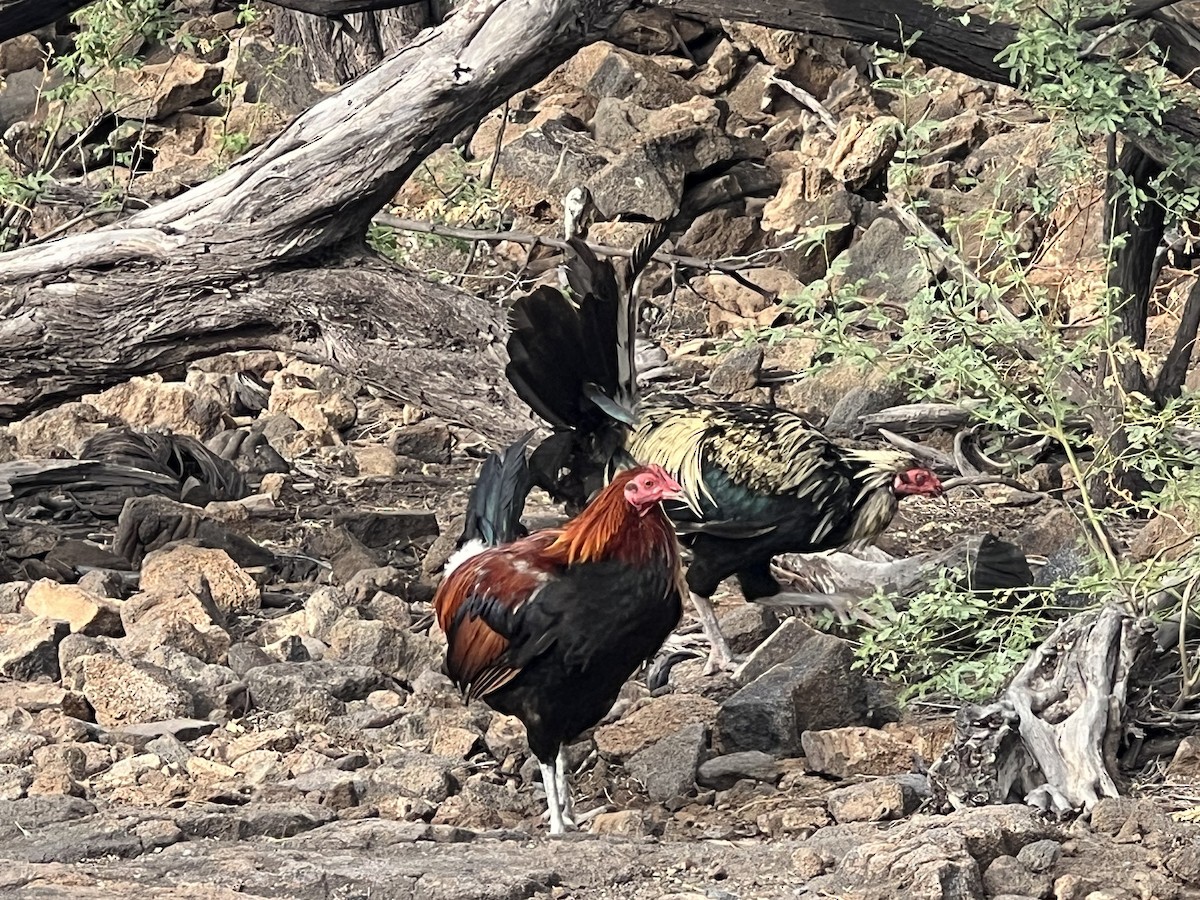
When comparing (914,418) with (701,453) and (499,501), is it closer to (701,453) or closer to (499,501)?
(701,453)

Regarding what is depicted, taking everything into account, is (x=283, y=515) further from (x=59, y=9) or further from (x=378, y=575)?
(x=59, y=9)

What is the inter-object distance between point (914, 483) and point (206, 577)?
2.75 m

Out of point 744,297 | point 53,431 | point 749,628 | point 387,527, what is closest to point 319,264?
point 387,527

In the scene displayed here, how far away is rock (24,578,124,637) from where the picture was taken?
20.2 feet

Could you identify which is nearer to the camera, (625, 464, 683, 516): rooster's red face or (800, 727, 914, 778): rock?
(625, 464, 683, 516): rooster's red face

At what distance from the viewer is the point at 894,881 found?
3.74m

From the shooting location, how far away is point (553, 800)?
15.7ft

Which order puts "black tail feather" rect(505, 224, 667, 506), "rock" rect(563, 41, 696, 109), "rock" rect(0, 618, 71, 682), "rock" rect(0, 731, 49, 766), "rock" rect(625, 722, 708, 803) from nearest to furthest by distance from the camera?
"rock" rect(0, 731, 49, 766) → "rock" rect(625, 722, 708, 803) → "rock" rect(0, 618, 71, 682) → "black tail feather" rect(505, 224, 667, 506) → "rock" rect(563, 41, 696, 109)

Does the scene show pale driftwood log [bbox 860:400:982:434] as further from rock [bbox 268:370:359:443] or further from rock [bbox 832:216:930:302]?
rock [bbox 268:370:359:443]

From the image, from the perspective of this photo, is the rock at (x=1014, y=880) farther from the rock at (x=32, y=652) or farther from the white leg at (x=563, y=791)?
the rock at (x=32, y=652)

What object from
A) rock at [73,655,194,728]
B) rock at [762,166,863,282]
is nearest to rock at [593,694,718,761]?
rock at [73,655,194,728]

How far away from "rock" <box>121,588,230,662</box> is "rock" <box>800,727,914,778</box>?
83.2 inches

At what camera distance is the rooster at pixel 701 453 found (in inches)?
249

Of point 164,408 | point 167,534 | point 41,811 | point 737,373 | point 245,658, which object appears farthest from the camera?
point 737,373
